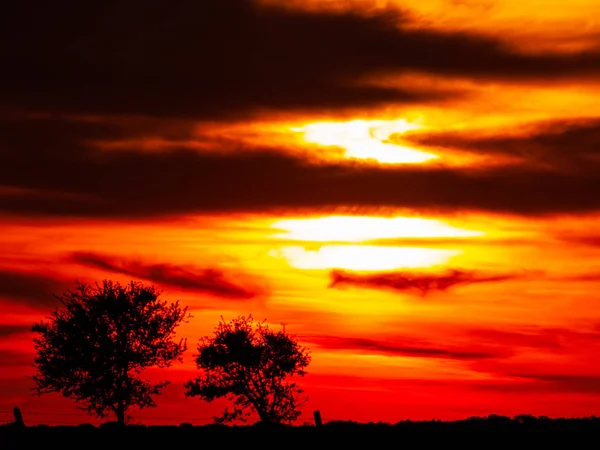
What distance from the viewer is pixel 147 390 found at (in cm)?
8319

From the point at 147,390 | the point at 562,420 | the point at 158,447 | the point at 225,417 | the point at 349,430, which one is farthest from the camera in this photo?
the point at 225,417

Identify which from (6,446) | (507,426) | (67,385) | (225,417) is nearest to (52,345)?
(67,385)

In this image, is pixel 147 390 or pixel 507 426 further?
pixel 147 390

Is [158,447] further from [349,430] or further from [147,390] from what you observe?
[147,390]

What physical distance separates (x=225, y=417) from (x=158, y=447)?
4495 cm

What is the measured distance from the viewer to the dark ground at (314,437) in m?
50.8

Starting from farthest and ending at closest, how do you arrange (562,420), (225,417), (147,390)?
(225,417) < (147,390) < (562,420)

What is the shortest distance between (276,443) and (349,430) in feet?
21.9

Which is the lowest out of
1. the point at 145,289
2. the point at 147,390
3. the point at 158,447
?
the point at 158,447

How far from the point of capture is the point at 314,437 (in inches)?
2069

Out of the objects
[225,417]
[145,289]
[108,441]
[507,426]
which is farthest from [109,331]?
[507,426]

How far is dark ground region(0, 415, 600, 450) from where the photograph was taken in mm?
50781

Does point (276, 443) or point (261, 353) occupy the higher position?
point (261, 353)

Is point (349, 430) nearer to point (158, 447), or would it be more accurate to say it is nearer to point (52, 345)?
point (158, 447)
